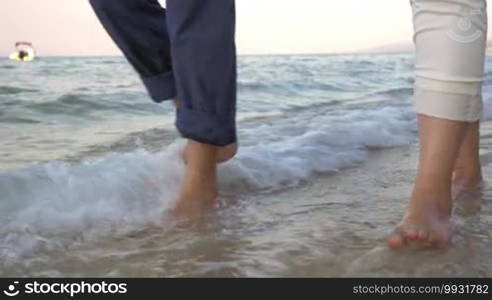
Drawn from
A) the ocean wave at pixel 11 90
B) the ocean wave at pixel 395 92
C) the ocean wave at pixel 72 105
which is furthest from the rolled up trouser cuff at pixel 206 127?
the ocean wave at pixel 11 90

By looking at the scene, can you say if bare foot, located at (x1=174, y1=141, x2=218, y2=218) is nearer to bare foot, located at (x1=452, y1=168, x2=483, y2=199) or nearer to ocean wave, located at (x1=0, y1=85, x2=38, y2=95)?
bare foot, located at (x1=452, y1=168, x2=483, y2=199)

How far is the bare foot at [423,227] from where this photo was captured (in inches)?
53.1

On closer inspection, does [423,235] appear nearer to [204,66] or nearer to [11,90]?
[204,66]

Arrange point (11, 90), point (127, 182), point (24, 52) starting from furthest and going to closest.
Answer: point (24, 52) → point (11, 90) → point (127, 182)

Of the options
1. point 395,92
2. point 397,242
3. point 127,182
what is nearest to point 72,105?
point 127,182

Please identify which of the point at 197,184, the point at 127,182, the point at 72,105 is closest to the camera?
the point at 197,184

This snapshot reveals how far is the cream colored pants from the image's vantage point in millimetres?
1332

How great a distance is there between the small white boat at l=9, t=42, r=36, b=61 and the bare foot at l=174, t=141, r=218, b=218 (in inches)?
628

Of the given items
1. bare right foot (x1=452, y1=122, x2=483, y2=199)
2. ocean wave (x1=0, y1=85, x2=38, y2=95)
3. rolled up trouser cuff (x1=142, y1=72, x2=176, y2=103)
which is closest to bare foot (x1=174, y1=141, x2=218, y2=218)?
rolled up trouser cuff (x1=142, y1=72, x2=176, y2=103)

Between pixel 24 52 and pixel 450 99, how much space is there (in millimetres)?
17903

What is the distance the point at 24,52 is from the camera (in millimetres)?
17797

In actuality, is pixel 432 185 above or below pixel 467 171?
above

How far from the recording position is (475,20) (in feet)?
4.41

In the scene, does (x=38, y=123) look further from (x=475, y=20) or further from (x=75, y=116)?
(x=475, y=20)
